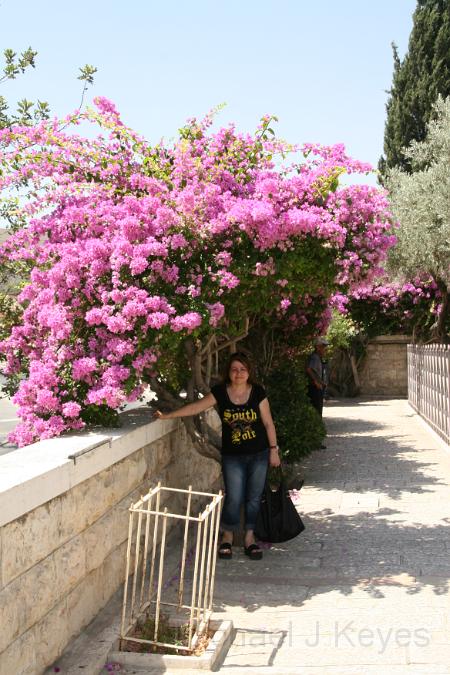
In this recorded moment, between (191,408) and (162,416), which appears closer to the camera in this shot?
(162,416)

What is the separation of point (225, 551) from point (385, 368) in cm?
2032

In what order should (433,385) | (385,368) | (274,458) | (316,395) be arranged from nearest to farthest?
(274,458), (316,395), (433,385), (385,368)

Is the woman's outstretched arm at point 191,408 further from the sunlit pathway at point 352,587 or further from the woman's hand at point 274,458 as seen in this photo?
the sunlit pathway at point 352,587

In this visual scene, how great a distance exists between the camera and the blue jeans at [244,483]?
700cm

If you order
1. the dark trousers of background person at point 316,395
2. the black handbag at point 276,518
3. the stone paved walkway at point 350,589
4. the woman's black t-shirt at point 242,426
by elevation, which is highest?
the dark trousers of background person at point 316,395

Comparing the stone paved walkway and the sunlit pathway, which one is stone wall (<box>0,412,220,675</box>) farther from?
the sunlit pathway

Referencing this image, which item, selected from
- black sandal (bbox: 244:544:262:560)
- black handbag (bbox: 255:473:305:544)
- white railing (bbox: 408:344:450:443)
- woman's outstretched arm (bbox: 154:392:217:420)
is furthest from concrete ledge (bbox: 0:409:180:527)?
white railing (bbox: 408:344:450:443)

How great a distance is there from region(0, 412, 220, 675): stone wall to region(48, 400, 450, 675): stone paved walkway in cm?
28

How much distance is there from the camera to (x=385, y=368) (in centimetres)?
2667

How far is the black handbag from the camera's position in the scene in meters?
6.89

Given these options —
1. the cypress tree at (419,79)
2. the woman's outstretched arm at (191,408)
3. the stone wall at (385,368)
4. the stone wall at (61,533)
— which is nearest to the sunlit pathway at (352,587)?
the stone wall at (61,533)

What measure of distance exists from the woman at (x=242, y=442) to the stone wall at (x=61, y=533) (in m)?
0.65

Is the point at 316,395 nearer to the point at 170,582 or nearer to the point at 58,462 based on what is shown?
the point at 170,582

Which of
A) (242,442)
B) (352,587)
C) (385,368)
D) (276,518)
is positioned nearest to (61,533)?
(352,587)
